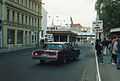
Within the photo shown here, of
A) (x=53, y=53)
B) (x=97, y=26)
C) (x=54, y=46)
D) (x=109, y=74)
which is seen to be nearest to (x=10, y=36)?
(x=97, y=26)

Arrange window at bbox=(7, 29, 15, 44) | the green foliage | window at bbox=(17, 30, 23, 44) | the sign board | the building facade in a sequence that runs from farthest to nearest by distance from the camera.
Result: window at bbox=(17, 30, 23, 44)
window at bbox=(7, 29, 15, 44)
the building facade
the green foliage
the sign board

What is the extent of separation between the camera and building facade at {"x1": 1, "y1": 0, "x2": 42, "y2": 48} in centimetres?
3188

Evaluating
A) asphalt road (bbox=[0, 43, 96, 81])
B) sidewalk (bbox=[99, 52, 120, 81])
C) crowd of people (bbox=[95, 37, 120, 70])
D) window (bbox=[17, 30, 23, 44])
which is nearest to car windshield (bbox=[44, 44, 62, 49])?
asphalt road (bbox=[0, 43, 96, 81])

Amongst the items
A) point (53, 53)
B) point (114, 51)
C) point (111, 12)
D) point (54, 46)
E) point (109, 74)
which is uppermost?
point (111, 12)

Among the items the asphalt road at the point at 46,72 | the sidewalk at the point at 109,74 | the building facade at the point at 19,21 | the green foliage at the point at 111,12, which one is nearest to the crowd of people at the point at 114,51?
the sidewalk at the point at 109,74

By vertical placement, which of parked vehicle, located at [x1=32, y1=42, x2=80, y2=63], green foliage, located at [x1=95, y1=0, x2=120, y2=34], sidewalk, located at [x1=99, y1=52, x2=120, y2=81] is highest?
green foliage, located at [x1=95, y1=0, x2=120, y2=34]

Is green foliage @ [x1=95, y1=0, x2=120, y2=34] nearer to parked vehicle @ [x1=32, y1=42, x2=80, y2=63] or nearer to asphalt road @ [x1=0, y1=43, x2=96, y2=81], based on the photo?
parked vehicle @ [x1=32, y1=42, x2=80, y2=63]

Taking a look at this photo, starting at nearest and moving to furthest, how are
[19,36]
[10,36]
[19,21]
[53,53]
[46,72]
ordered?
[46,72]
[53,53]
[10,36]
[19,21]
[19,36]

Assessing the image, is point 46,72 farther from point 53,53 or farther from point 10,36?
point 10,36

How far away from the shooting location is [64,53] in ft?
37.2

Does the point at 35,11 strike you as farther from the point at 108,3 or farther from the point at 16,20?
the point at 108,3

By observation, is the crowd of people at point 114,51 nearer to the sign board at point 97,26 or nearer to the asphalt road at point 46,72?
the asphalt road at point 46,72

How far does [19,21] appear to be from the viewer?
37.3 m

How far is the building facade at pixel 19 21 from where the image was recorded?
105 ft
